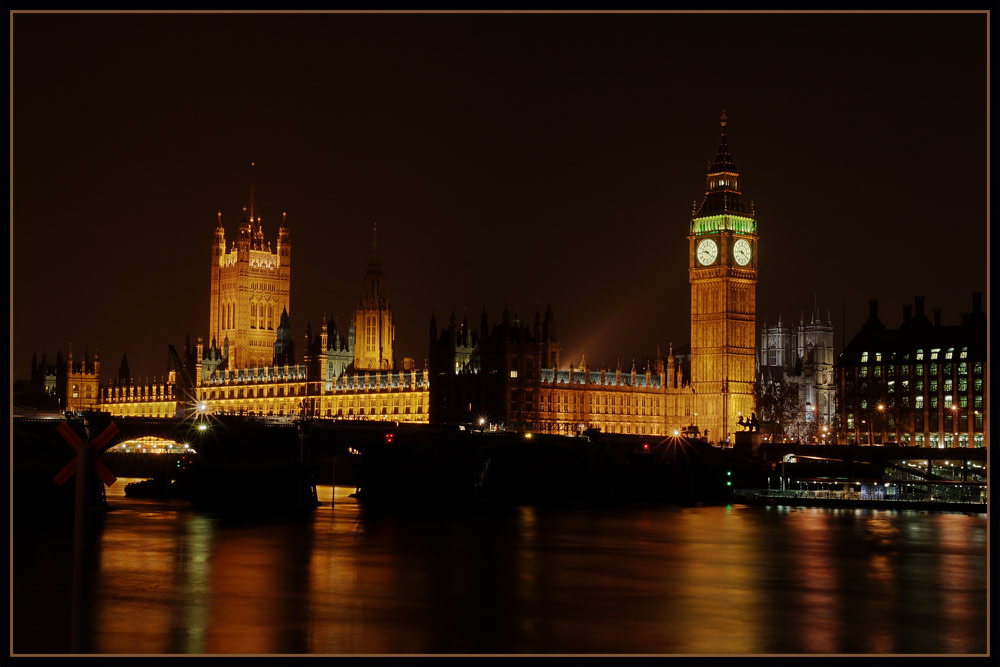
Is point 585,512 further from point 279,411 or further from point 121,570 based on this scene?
point 279,411

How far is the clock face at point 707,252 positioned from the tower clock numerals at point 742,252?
220 centimetres

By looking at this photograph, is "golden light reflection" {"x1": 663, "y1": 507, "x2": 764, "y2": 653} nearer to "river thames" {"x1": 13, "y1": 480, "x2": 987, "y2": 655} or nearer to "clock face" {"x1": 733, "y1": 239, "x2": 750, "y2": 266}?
"river thames" {"x1": 13, "y1": 480, "x2": 987, "y2": 655}

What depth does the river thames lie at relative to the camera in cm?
3712

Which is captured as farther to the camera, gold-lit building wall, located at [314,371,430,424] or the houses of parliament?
gold-lit building wall, located at [314,371,430,424]

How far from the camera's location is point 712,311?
165 meters

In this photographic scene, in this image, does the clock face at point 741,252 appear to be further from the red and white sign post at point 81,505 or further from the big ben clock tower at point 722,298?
the red and white sign post at point 81,505

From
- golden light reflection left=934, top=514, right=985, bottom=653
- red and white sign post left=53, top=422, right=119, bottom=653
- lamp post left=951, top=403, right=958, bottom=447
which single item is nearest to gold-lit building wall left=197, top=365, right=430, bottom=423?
lamp post left=951, top=403, right=958, bottom=447

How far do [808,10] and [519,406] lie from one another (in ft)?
426

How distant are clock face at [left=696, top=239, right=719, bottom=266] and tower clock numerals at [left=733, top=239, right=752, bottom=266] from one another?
2.20 metres

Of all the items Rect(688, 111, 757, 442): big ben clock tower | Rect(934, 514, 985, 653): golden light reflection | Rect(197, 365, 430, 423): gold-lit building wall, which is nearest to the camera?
Rect(934, 514, 985, 653): golden light reflection

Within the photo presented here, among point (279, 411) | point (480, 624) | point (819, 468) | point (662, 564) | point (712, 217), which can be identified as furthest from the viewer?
point (279, 411)

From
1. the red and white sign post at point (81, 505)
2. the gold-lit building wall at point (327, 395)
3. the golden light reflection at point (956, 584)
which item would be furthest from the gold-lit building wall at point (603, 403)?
the red and white sign post at point (81, 505)

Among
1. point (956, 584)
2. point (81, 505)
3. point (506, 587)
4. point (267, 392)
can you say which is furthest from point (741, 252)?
point (81, 505)

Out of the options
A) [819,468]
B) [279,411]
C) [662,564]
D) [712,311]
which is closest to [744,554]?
[662,564]
